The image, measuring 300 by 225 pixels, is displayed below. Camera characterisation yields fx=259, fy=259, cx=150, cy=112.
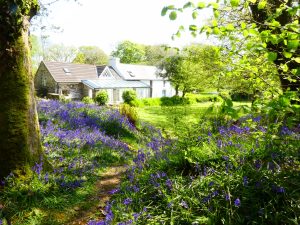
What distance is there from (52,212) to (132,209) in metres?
1.23

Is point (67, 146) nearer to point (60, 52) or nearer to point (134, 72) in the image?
point (134, 72)

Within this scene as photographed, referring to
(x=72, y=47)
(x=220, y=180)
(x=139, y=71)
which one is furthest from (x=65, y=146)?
(x=72, y=47)

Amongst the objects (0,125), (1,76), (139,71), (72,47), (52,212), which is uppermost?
(72,47)

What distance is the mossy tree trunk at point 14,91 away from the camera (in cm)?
417

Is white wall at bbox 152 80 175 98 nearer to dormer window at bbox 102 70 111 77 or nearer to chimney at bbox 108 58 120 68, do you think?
chimney at bbox 108 58 120 68

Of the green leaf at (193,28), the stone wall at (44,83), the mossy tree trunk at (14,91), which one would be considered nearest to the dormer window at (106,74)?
the stone wall at (44,83)

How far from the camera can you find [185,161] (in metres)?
4.19

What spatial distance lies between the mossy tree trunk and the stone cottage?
35.2m

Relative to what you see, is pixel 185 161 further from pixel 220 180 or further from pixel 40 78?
pixel 40 78

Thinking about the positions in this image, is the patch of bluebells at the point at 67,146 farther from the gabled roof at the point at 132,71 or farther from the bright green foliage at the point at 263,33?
the gabled roof at the point at 132,71

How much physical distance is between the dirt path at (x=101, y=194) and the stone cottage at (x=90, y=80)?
34.6m

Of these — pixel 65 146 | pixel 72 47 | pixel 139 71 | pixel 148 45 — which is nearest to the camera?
pixel 65 146

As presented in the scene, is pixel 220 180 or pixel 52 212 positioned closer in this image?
pixel 220 180

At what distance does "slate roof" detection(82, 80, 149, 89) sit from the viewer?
4000 centimetres
